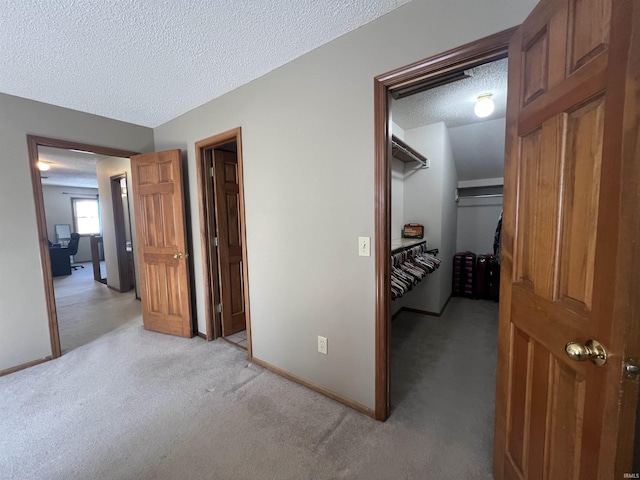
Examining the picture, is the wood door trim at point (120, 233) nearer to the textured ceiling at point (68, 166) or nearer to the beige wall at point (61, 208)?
the textured ceiling at point (68, 166)

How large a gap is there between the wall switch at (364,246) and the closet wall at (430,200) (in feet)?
6.03

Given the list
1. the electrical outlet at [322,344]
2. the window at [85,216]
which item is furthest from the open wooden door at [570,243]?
the window at [85,216]

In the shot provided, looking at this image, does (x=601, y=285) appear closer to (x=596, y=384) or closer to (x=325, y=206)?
(x=596, y=384)

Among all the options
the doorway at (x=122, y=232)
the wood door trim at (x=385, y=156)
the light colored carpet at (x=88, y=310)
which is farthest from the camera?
the doorway at (x=122, y=232)

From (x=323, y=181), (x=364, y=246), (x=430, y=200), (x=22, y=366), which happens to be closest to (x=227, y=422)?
(x=364, y=246)

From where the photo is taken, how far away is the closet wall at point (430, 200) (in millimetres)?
3338

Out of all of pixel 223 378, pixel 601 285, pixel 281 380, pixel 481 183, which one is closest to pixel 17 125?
pixel 223 378

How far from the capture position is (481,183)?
4.25 metres

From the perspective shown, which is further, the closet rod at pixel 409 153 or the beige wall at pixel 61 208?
the beige wall at pixel 61 208

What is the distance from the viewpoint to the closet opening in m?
2.76

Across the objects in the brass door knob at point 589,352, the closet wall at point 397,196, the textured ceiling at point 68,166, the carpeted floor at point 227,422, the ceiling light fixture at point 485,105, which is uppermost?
the textured ceiling at point 68,166

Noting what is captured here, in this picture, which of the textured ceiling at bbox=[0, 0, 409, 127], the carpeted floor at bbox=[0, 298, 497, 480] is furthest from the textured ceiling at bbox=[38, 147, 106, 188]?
the carpeted floor at bbox=[0, 298, 497, 480]

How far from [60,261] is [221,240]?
6.48 meters

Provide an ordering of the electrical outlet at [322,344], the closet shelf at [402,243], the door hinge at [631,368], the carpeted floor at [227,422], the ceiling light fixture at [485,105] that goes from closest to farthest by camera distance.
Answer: the door hinge at [631,368] < the carpeted floor at [227,422] < the electrical outlet at [322,344] < the ceiling light fixture at [485,105] < the closet shelf at [402,243]
